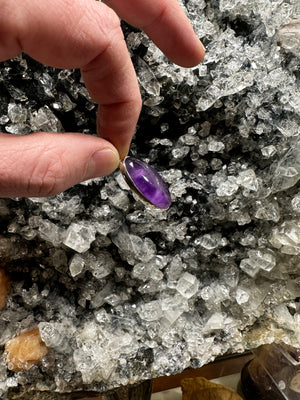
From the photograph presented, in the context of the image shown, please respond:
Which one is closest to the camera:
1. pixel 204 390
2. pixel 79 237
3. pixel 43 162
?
pixel 43 162

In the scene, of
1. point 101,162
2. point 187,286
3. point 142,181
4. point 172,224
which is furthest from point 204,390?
point 101,162

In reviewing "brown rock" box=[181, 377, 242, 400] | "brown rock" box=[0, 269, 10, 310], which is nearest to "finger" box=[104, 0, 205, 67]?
"brown rock" box=[0, 269, 10, 310]

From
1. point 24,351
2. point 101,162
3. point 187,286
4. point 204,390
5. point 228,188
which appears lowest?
point 204,390

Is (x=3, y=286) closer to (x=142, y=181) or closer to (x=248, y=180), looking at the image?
(x=142, y=181)

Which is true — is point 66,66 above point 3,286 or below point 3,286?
above

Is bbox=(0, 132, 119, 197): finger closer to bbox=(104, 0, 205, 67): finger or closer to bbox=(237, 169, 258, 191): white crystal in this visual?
bbox=(104, 0, 205, 67): finger

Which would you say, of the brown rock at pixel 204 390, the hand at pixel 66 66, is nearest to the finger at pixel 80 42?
the hand at pixel 66 66

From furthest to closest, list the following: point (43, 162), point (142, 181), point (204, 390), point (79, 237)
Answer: point (204, 390), point (79, 237), point (142, 181), point (43, 162)
